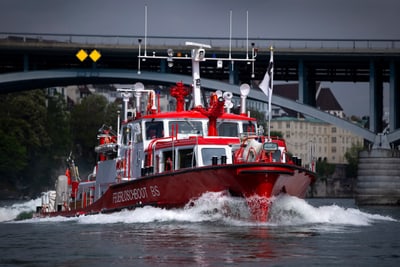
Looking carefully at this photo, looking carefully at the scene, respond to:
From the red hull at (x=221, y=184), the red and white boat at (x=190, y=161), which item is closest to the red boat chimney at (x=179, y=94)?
the red and white boat at (x=190, y=161)

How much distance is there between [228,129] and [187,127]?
1421 mm

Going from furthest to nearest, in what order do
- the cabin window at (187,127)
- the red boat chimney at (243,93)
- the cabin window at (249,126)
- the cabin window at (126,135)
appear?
the cabin window at (126,135) < the red boat chimney at (243,93) < the cabin window at (249,126) < the cabin window at (187,127)

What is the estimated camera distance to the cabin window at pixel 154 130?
37900 mm

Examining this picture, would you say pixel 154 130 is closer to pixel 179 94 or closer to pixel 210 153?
pixel 179 94

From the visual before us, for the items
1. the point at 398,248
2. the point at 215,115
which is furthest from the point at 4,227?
the point at 398,248

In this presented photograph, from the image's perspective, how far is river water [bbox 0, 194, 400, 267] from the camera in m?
25.6

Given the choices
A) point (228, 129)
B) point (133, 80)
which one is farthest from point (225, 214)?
point (133, 80)

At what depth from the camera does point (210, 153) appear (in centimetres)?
3544

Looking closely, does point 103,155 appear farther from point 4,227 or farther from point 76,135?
point 76,135

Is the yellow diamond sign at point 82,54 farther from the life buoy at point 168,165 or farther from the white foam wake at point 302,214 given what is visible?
the life buoy at point 168,165

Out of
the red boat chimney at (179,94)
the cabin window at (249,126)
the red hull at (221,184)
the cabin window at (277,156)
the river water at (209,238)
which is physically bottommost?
the river water at (209,238)

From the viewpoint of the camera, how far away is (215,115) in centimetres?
3631

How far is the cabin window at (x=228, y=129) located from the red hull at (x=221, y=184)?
298cm

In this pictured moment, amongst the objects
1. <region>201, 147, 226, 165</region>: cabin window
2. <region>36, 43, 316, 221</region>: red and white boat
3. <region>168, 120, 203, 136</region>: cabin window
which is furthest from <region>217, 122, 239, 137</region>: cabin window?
<region>201, 147, 226, 165</region>: cabin window
